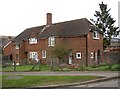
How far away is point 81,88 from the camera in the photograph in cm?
1465

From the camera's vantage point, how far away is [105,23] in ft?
219

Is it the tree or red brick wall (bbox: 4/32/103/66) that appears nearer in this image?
red brick wall (bbox: 4/32/103/66)

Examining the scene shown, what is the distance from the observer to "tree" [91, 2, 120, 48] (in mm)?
65875

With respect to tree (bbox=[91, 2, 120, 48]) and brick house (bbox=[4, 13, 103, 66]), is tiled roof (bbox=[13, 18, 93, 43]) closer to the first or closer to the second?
brick house (bbox=[4, 13, 103, 66])

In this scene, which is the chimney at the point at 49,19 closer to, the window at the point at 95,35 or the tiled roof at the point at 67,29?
the tiled roof at the point at 67,29

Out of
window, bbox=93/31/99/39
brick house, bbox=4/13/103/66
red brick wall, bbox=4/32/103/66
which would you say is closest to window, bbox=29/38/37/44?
brick house, bbox=4/13/103/66

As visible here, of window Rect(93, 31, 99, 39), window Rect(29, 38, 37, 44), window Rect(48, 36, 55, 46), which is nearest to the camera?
window Rect(93, 31, 99, 39)

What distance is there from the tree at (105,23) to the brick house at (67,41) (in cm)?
1748

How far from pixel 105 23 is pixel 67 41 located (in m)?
23.9

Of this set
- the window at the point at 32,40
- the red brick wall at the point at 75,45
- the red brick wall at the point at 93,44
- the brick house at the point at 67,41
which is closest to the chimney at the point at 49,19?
the brick house at the point at 67,41

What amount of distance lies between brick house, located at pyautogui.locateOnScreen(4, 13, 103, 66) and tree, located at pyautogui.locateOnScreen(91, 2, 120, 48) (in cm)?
1748

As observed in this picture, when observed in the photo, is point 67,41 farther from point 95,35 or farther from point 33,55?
point 33,55

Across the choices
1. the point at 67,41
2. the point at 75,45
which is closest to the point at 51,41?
the point at 67,41

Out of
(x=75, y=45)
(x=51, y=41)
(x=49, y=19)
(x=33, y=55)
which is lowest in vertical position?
(x=33, y=55)
